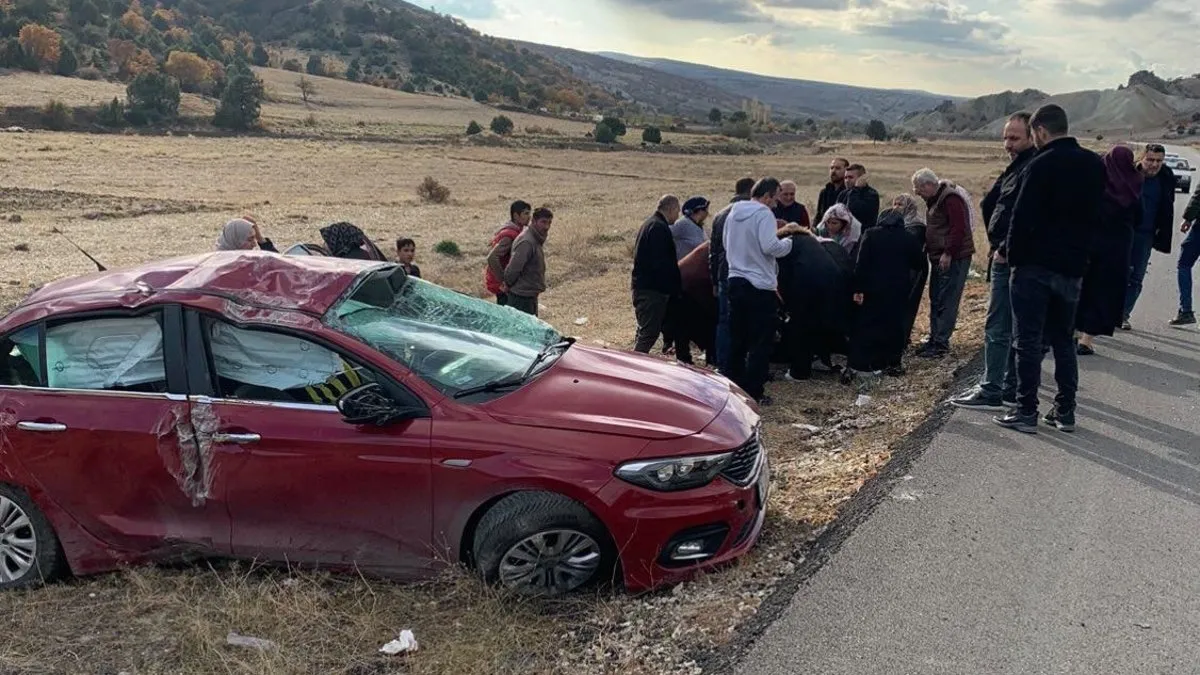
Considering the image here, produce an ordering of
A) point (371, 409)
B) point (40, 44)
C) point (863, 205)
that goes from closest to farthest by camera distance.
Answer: point (371, 409) < point (863, 205) < point (40, 44)

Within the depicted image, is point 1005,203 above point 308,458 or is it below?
above

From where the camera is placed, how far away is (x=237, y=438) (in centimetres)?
426

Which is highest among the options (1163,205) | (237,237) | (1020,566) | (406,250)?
(1163,205)

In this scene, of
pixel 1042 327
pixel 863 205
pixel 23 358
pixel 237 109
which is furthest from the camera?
pixel 237 109

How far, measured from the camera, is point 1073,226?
5.69 metres

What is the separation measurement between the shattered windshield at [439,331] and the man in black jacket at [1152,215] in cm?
676

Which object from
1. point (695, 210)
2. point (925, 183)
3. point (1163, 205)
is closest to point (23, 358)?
point (695, 210)

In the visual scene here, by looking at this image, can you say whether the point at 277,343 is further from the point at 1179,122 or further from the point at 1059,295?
the point at 1179,122

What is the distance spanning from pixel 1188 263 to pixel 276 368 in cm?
901

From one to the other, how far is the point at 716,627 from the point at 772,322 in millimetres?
3600

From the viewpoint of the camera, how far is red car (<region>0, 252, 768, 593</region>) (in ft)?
13.5

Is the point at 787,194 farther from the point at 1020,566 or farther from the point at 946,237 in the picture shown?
the point at 1020,566

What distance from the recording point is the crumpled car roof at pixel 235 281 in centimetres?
453

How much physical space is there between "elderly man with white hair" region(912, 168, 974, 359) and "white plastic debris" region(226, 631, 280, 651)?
6517mm
